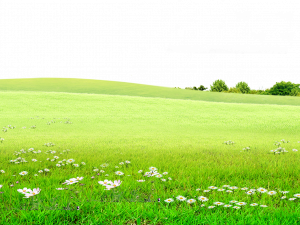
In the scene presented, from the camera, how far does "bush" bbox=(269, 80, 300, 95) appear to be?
41000 mm

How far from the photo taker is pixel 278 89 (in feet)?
136

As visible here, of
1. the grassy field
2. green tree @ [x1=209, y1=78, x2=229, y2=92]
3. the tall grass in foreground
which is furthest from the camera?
green tree @ [x1=209, y1=78, x2=229, y2=92]

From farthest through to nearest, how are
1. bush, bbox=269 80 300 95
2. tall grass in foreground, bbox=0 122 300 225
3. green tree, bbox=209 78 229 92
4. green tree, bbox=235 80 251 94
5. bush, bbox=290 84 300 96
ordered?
green tree, bbox=235 80 251 94
bush, bbox=269 80 300 95
green tree, bbox=209 78 229 92
bush, bbox=290 84 300 96
tall grass in foreground, bbox=0 122 300 225

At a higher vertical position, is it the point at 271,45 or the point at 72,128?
the point at 271,45

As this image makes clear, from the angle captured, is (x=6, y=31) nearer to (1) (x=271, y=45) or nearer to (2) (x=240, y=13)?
(2) (x=240, y=13)

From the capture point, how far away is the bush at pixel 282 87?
41000 millimetres

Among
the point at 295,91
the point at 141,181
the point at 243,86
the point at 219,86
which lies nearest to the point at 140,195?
the point at 141,181

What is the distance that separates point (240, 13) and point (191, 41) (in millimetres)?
1421

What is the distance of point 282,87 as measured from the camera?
4128 centimetres

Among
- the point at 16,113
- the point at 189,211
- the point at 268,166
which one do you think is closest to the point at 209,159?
the point at 268,166

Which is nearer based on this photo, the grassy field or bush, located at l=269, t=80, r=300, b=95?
the grassy field

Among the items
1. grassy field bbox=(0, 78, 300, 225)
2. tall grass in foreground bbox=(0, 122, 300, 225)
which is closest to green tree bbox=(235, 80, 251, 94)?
grassy field bbox=(0, 78, 300, 225)

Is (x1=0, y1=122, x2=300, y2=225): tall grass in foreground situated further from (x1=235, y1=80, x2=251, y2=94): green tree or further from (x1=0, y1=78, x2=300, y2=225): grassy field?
(x1=235, y1=80, x2=251, y2=94): green tree

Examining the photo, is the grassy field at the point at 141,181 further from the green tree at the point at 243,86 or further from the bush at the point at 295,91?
the bush at the point at 295,91
